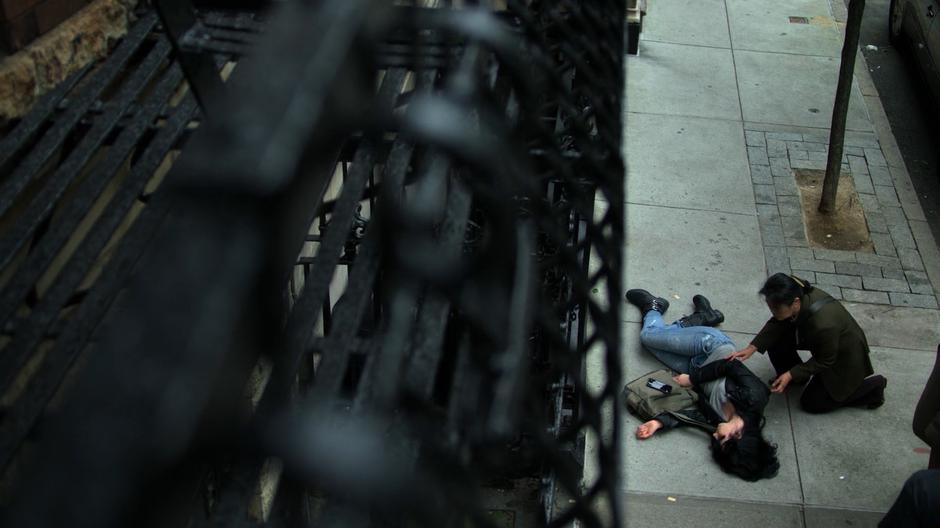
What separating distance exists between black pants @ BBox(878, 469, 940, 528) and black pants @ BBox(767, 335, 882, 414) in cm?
169

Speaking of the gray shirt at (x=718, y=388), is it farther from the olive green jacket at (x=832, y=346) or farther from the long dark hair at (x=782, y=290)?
the long dark hair at (x=782, y=290)

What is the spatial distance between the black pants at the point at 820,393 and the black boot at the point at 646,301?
96cm

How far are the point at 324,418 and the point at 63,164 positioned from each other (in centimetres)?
224

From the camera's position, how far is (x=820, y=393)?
298 inches

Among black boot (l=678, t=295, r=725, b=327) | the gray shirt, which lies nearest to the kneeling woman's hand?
the gray shirt

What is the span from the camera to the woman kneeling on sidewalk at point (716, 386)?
7.04 metres

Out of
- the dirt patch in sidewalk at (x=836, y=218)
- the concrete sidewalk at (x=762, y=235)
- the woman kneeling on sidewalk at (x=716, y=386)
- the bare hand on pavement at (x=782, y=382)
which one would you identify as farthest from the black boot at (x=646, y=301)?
the dirt patch in sidewalk at (x=836, y=218)

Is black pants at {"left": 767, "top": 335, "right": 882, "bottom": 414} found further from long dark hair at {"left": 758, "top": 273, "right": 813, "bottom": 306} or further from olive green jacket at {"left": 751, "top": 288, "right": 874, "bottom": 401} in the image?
long dark hair at {"left": 758, "top": 273, "right": 813, "bottom": 306}

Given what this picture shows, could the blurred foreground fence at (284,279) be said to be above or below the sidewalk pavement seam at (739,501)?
above

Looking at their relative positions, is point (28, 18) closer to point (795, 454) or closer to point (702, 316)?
point (795, 454)

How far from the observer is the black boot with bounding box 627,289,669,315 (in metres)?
8.38

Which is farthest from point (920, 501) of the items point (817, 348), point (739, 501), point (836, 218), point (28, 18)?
point (28, 18)

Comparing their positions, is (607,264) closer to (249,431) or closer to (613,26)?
(613,26)

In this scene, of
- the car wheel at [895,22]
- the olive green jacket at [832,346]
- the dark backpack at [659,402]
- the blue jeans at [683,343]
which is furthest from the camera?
the car wheel at [895,22]
